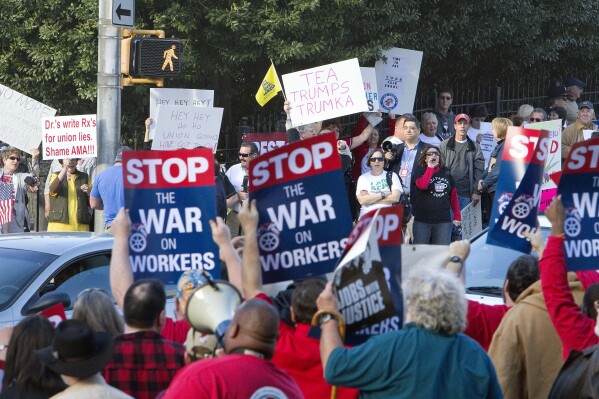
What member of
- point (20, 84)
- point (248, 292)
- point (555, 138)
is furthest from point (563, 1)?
point (248, 292)

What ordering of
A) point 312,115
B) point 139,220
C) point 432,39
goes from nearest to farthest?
point 139,220 < point 312,115 < point 432,39

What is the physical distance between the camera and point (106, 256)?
8.98 metres

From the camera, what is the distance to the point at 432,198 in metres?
13.0

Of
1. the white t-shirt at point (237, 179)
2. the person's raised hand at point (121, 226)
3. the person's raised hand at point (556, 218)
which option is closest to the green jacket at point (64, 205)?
the white t-shirt at point (237, 179)

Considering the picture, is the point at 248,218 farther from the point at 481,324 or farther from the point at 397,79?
the point at 397,79

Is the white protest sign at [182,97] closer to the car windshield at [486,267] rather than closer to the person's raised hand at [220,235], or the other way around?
the car windshield at [486,267]

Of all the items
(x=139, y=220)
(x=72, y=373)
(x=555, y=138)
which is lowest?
(x=72, y=373)

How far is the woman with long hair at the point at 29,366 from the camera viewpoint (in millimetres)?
4746

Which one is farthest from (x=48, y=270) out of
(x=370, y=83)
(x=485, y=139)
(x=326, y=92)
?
(x=485, y=139)

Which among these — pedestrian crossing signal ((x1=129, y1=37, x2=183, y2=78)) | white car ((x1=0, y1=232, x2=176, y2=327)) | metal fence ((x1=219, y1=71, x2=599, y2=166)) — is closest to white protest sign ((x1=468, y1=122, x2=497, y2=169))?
metal fence ((x1=219, y1=71, x2=599, y2=166))

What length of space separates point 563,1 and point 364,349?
1890cm

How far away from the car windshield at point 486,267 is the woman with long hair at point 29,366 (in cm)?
436

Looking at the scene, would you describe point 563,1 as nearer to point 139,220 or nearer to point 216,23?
point 216,23

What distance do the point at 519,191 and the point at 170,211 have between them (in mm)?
1808
